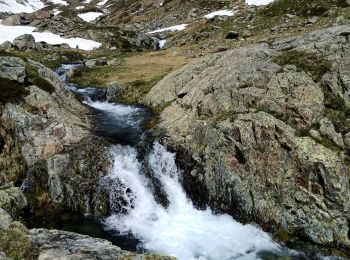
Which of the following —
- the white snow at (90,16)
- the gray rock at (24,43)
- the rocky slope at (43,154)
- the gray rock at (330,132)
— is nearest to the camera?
the gray rock at (330,132)

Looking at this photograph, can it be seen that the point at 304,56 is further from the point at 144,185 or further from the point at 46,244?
the point at 46,244

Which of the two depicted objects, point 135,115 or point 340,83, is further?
point 135,115

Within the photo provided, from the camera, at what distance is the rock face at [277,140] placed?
75.4ft

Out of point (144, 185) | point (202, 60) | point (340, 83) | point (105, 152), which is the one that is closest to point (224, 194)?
point (144, 185)

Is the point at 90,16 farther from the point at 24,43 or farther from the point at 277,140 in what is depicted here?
the point at 277,140

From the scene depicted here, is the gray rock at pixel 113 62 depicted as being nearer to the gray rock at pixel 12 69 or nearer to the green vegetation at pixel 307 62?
the gray rock at pixel 12 69

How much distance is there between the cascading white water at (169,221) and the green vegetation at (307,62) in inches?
454

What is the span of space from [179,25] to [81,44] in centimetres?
2836

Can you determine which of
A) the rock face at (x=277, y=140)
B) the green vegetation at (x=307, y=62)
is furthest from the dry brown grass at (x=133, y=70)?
the green vegetation at (x=307, y=62)

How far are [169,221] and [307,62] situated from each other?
612 inches

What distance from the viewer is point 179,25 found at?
10831cm

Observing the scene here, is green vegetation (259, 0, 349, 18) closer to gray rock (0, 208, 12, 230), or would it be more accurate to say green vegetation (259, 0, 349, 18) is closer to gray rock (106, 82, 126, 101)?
gray rock (106, 82, 126, 101)

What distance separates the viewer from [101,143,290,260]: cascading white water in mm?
22472

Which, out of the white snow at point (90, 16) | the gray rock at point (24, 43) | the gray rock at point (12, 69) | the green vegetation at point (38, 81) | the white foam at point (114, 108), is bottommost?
the white snow at point (90, 16)
